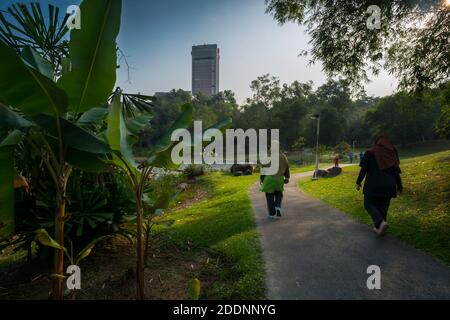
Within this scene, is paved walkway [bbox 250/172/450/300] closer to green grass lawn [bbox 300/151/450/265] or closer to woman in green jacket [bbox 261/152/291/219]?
green grass lawn [bbox 300/151/450/265]

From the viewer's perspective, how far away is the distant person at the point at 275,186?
23.2 feet

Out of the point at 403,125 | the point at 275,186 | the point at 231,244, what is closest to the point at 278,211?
the point at 275,186

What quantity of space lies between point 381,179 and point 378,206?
54 cm

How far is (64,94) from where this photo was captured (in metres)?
2.41

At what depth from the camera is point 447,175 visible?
1004cm

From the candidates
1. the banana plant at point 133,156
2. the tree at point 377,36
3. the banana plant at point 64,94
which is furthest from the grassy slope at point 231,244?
the tree at point 377,36

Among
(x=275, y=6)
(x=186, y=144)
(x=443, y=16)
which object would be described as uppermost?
(x=275, y=6)

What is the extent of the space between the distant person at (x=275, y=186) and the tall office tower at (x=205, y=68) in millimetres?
97738

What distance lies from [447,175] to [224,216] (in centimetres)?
788

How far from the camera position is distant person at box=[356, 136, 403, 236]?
5.21 metres

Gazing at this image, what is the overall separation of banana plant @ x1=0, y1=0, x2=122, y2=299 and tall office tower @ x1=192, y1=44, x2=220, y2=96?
4005 inches
